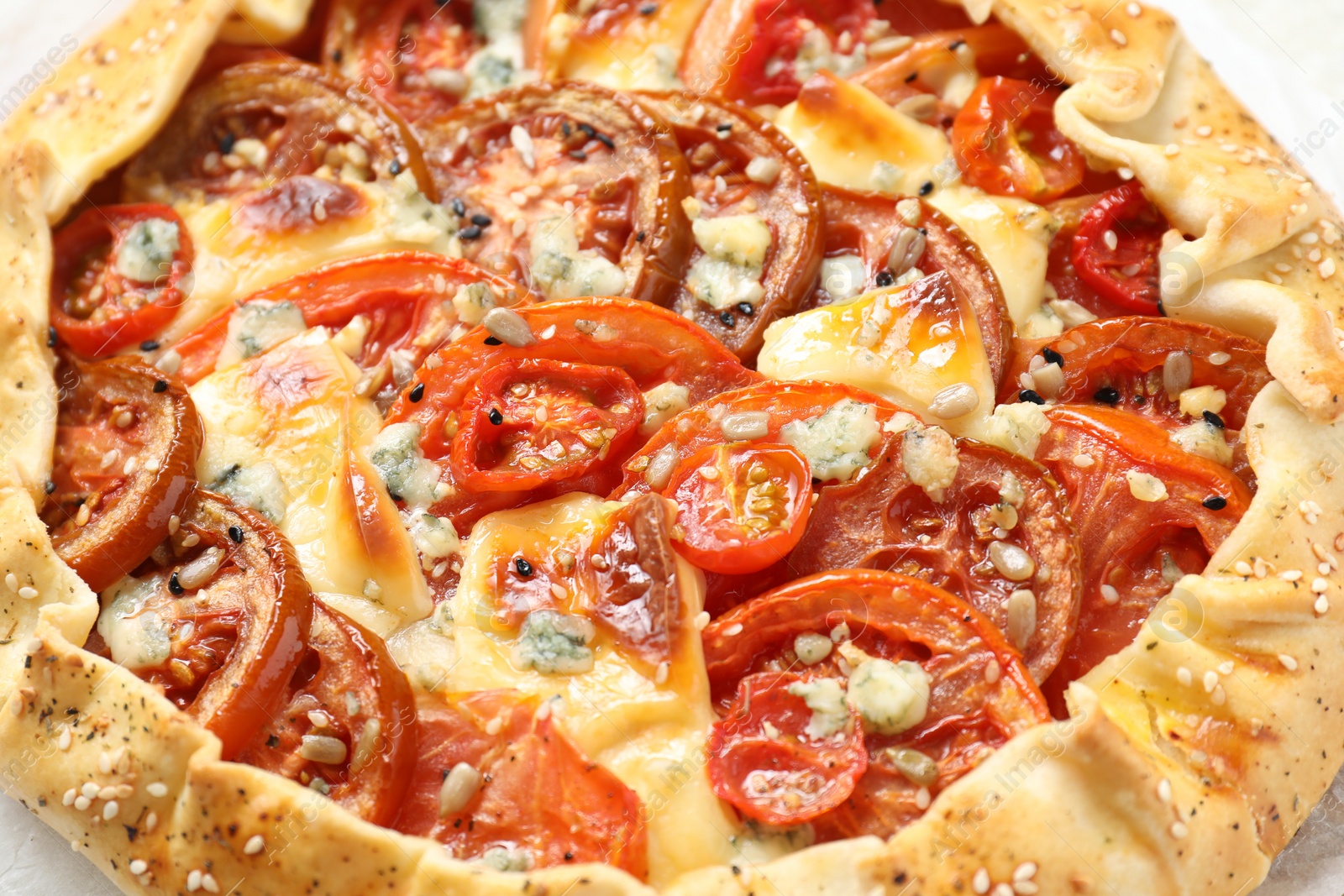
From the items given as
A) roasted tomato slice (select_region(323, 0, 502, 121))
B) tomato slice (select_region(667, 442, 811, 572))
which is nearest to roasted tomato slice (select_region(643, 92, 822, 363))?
tomato slice (select_region(667, 442, 811, 572))

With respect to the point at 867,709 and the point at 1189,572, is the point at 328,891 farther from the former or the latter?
the point at 1189,572

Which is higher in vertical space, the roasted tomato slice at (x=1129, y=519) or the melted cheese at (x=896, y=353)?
the melted cheese at (x=896, y=353)

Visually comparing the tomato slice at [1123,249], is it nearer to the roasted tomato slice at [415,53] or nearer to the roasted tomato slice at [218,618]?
the roasted tomato slice at [415,53]

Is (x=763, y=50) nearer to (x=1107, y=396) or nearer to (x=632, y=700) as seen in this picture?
(x=1107, y=396)

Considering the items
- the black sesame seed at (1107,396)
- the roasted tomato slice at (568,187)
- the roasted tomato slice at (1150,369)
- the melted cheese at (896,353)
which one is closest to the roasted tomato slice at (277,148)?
the roasted tomato slice at (568,187)

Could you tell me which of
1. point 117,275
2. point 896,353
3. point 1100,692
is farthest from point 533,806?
point 117,275

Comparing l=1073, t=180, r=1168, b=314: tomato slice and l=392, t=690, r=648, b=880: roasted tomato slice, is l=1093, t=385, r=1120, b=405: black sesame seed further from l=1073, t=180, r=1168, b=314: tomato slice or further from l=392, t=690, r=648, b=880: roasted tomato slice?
l=392, t=690, r=648, b=880: roasted tomato slice
